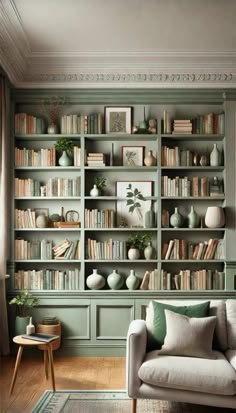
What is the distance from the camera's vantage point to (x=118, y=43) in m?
5.40

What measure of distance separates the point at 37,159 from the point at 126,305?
1891 millimetres

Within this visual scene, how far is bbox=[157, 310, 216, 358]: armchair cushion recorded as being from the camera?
13.3ft

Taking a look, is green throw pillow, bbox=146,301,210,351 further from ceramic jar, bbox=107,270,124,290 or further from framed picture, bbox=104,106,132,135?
framed picture, bbox=104,106,132,135

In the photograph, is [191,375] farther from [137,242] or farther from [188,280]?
[137,242]

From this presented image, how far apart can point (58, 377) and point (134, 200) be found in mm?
2122

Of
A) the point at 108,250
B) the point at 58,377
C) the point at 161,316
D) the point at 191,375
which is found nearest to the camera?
the point at 191,375

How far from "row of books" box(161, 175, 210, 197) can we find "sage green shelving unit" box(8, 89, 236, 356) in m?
0.07

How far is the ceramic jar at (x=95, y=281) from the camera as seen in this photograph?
233 inches

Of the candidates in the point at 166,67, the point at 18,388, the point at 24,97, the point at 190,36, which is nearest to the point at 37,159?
the point at 24,97

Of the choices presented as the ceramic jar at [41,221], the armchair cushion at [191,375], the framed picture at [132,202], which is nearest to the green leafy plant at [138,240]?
the framed picture at [132,202]

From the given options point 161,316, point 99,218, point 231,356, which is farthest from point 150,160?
point 231,356

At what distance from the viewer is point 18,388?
15.3 ft

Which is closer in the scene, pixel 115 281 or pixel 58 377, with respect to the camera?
pixel 58 377

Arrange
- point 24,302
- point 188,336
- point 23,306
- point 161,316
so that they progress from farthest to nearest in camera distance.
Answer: point 23,306, point 24,302, point 161,316, point 188,336
